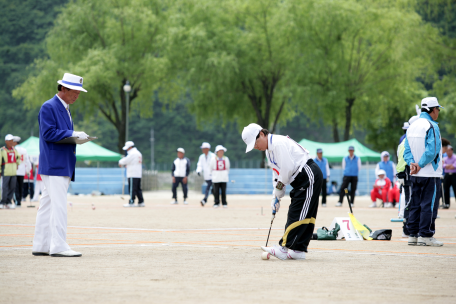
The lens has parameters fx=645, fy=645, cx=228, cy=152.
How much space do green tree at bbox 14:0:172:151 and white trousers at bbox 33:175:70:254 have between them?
34.6 m

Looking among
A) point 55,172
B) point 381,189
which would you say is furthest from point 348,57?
point 55,172

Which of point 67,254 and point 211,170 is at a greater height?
point 211,170

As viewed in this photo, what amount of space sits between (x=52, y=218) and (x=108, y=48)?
122 feet

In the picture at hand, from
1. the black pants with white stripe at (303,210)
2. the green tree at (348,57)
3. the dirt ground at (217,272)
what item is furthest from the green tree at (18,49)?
the black pants with white stripe at (303,210)

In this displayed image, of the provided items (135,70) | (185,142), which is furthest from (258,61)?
(185,142)

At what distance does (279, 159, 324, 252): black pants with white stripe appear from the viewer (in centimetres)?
775

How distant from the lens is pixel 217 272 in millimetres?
6566

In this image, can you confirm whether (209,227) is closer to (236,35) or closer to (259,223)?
(259,223)

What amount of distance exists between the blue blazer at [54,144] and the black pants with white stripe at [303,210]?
2804 millimetres

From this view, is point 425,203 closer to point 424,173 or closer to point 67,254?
point 424,173

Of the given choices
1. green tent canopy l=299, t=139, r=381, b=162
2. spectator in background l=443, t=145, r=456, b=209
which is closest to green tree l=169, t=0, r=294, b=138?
green tent canopy l=299, t=139, r=381, b=162

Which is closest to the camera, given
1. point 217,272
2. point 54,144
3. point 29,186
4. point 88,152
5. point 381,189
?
point 217,272

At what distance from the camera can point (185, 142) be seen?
8481 centimetres

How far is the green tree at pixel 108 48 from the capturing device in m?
42.7
